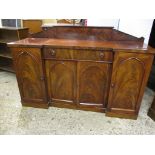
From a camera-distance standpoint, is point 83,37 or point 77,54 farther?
point 83,37

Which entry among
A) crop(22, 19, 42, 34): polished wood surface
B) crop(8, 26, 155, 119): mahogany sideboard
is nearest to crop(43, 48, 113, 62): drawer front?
crop(8, 26, 155, 119): mahogany sideboard

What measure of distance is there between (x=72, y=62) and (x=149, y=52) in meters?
0.83

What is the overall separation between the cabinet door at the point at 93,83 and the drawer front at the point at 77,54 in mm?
75

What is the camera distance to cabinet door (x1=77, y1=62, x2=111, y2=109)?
5.75 feet

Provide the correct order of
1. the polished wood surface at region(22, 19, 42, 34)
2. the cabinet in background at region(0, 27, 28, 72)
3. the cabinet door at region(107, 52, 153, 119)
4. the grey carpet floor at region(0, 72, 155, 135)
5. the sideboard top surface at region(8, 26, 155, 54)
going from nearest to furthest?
the cabinet door at region(107, 52, 153, 119) < the grey carpet floor at region(0, 72, 155, 135) < the sideboard top surface at region(8, 26, 155, 54) < the cabinet in background at region(0, 27, 28, 72) < the polished wood surface at region(22, 19, 42, 34)

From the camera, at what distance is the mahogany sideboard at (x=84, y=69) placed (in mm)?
1628

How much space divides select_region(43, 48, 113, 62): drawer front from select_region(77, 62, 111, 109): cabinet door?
0.07m

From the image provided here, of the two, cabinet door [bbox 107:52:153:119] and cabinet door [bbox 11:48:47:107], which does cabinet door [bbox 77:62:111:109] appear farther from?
cabinet door [bbox 11:48:47:107]

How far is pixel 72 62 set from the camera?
1770 millimetres

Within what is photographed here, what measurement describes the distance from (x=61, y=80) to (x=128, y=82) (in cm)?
81

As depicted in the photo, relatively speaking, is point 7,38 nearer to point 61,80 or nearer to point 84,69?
point 61,80

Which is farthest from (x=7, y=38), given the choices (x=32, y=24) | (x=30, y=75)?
(x=32, y=24)

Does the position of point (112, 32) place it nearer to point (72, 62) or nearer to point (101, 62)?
point (101, 62)

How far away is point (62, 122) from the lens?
1.85m
